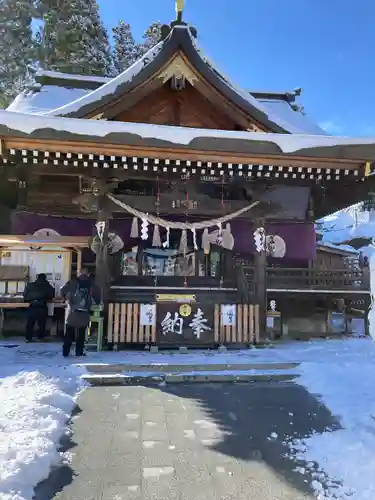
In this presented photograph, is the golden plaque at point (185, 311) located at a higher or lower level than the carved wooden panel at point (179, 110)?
lower

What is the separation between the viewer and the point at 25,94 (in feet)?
41.1

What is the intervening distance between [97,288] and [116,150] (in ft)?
8.96

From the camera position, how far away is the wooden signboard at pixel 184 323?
7793mm

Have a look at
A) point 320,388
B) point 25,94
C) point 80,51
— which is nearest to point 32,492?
point 320,388

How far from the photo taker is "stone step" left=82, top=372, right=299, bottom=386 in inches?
218

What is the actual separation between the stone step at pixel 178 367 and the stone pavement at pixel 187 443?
591 millimetres

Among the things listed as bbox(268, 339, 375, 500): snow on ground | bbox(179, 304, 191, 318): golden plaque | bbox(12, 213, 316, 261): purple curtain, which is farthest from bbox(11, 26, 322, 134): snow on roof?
bbox(268, 339, 375, 500): snow on ground

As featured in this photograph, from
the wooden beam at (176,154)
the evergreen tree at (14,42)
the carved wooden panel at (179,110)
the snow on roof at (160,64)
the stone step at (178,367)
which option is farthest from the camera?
the evergreen tree at (14,42)

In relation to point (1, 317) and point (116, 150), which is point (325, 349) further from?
point (1, 317)

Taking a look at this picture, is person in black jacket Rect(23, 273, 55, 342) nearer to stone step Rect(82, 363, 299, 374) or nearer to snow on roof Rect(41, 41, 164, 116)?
stone step Rect(82, 363, 299, 374)

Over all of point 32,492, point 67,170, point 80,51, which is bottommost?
point 32,492

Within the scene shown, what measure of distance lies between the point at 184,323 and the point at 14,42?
2523 centimetres

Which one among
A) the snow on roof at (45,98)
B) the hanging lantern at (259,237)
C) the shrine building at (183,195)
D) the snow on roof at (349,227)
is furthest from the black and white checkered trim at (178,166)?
the snow on roof at (349,227)

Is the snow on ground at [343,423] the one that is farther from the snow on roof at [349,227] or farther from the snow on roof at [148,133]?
the snow on roof at [349,227]
